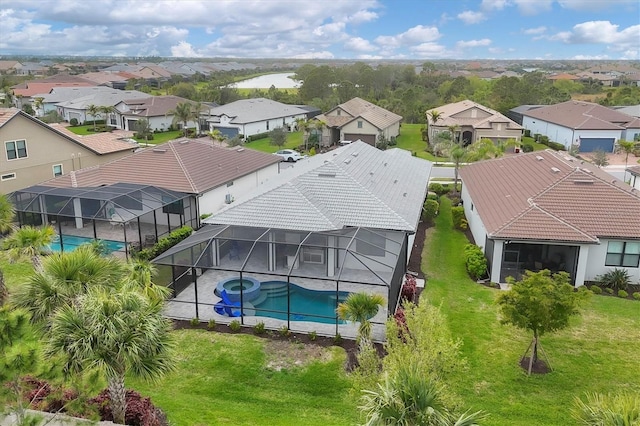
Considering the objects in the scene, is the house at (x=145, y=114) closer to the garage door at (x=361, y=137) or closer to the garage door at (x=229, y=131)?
the garage door at (x=229, y=131)

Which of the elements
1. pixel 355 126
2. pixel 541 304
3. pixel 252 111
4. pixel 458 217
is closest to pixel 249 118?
pixel 252 111

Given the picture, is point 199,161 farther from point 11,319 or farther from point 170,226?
point 11,319

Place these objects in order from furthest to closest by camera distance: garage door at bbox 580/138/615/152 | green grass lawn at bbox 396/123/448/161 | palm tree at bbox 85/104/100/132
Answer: palm tree at bbox 85/104/100/132 → green grass lawn at bbox 396/123/448/161 → garage door at bbox 580/138/615/152

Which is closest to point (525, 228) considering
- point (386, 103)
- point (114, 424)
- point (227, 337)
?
point (227, 337)

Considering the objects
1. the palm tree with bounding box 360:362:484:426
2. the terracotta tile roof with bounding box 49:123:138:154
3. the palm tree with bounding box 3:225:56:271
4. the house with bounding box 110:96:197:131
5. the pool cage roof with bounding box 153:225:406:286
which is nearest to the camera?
the palm tree with bounding box 360:362:484:426

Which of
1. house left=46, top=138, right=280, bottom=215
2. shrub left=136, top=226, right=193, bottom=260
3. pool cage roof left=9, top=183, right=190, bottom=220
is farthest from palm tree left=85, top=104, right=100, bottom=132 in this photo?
shrub left=136, top=226, right=193, bottom=260

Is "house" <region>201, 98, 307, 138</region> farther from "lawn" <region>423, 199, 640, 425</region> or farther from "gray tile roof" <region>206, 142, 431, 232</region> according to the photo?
"lawn" <region>423, 199, 640, 425</region>

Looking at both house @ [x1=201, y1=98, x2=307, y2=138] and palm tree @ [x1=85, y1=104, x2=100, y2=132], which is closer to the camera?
house @ [x1=201, y1=98, x2=307, y2=138]
